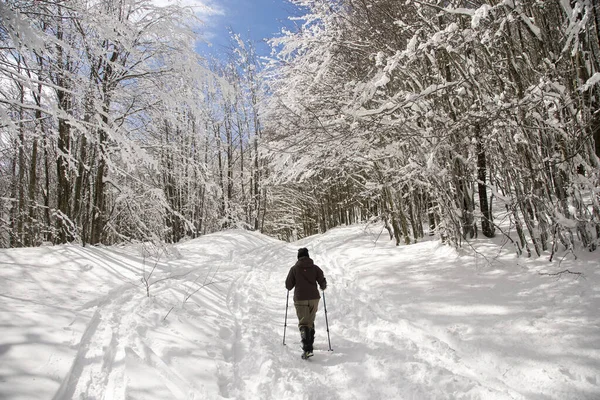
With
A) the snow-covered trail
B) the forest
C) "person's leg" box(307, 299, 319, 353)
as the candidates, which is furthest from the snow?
the forest

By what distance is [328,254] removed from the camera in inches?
455

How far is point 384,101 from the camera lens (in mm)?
5555

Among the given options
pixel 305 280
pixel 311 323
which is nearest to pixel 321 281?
pixel 305 280

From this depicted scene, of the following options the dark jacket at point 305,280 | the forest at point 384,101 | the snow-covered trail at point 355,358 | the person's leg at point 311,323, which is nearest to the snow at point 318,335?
the snow-covered trail at point 355,358

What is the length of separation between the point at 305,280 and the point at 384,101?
346 cm

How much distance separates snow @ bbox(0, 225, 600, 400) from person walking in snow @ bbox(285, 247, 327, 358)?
0.30 metres

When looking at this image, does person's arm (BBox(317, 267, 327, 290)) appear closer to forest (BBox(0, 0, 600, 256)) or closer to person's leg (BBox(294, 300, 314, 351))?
person's leg (BBox(294, 300, 314, 351))

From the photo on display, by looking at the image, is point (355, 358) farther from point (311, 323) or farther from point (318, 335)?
point (318, 335)

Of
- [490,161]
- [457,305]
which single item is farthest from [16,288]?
[490,161]

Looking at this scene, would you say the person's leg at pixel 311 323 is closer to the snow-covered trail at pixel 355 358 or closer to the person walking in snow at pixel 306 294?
the person walking in snow at pixel 306 294

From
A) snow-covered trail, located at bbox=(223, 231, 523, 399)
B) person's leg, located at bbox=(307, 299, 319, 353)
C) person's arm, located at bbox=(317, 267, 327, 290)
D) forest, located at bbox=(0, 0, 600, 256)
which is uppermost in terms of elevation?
forest, located at bbox=(0, 0, 600, 256)

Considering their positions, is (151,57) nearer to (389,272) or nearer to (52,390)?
(52,390)

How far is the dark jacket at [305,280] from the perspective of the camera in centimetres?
487

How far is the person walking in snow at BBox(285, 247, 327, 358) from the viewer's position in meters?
4.53
